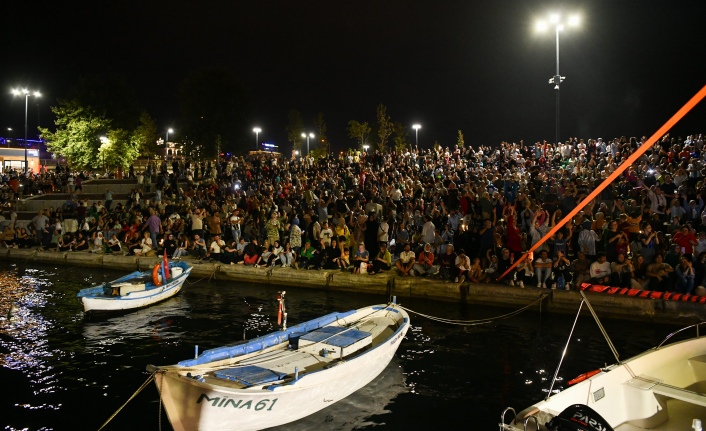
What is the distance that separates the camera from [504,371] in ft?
36.8

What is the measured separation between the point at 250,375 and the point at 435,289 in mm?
9319

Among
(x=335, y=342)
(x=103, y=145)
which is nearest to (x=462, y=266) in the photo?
(x=335, y=342)

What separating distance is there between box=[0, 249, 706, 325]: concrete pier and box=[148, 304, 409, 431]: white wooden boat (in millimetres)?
5098

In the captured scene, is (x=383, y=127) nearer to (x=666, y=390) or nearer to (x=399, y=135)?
(x=399, y=135)

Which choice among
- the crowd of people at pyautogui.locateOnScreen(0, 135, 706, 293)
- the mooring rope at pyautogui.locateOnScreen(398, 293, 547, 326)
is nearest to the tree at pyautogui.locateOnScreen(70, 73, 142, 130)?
the crowd of people at pyautogui.locateOnScreen(0, 135, 706, 293)

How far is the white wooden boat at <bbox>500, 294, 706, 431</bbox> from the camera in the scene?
6.58m

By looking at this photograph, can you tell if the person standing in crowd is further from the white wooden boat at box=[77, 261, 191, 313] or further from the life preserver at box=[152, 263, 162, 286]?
the life preserver at box=[152, 263, 162, 286]

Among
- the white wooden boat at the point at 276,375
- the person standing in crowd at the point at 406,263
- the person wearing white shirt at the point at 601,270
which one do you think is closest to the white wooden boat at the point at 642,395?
the white wooden boat at the point at 276,375

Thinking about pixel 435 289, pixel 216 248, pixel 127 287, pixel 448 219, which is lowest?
pixel 435 289

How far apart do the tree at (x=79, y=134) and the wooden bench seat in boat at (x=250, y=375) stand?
40.0 meters

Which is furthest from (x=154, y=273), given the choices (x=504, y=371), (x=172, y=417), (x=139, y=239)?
(x=504, y=371)

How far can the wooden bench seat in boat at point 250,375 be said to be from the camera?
847cm

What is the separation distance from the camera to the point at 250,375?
8711mm

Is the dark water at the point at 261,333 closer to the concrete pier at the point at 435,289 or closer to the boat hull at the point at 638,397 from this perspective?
the concrete pier at the point at 435,289
